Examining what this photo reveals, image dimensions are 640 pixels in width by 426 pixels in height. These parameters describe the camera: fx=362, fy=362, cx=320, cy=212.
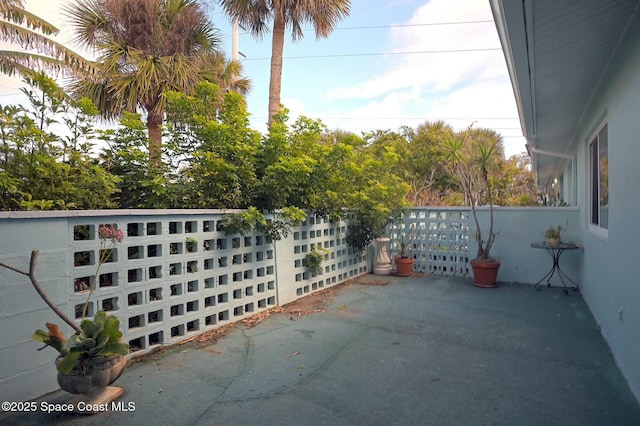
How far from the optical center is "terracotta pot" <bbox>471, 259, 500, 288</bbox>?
6203mm

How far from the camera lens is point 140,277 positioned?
10.8 feet

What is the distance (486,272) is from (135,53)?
7.15 meters

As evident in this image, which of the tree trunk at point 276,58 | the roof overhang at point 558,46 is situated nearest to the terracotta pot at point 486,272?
the roof overhang at point 558,46

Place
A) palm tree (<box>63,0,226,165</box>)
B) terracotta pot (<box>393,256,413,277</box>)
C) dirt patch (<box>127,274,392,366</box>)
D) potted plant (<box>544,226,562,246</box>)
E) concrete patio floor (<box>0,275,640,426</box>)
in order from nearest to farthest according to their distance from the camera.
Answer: concrete patio floor (<box>0,275,640,426</box>)
dirt patch (<box>127,274,392,366</box>)
potted plant (<box>544,226,562,246</box>)
palm tree (<box>63,0,226,165</box>)
terracotta pot (<box>393,256,413,277</box>)

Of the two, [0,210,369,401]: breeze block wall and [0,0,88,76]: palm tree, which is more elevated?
[0,0,88,76]: palm tree

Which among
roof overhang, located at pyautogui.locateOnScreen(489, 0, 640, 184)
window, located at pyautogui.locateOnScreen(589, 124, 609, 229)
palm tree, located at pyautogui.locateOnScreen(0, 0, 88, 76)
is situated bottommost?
window, located at pyautogui.locateOnScreen(589, 124, 609, 229)

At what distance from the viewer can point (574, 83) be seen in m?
3.79

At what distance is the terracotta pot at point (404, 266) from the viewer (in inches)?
282

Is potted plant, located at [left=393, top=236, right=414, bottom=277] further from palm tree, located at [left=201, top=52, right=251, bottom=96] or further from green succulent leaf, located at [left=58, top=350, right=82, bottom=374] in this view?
green succulent leaf, located at [left=58, top=350, right=82, bottom=374]

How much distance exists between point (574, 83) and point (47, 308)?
16.9 feet

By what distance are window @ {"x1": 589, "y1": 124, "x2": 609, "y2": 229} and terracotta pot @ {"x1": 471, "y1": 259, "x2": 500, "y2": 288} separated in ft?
5.63

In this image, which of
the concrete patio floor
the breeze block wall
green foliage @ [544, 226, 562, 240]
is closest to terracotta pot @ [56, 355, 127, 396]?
the concrete patio floor

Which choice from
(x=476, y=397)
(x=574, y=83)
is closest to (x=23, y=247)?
(x=476, y=397)

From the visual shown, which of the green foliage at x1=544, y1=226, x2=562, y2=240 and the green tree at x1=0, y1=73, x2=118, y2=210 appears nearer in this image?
the green tree at x1=0, y1=73, x2=118, y2=210
